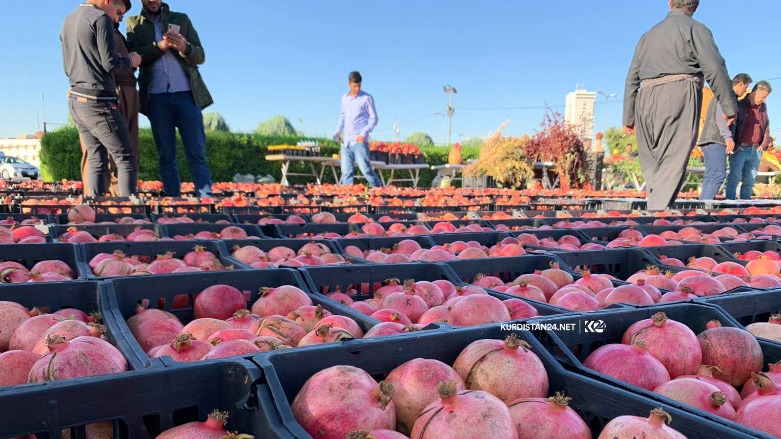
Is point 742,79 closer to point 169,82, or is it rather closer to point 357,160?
point 357,160

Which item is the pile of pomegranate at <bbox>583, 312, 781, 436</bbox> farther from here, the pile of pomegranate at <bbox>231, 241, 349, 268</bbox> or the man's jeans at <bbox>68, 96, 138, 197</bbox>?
the man's jeans at <bbox>68, 96, 138, 197</bbox>

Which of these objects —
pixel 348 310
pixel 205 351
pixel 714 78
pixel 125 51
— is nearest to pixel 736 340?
pixel 348 310

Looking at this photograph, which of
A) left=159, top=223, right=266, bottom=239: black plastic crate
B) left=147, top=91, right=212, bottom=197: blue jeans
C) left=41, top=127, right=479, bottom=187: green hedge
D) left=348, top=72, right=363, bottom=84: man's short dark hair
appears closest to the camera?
left=159, top=223, right=266, bottom=239: black plastic crate

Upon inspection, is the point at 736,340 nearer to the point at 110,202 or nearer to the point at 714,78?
the point at 110,202

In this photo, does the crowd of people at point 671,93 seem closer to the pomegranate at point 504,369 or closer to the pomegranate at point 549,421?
the pomegranate at point 504,369

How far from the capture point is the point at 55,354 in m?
1.07

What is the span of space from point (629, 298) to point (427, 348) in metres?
1.01

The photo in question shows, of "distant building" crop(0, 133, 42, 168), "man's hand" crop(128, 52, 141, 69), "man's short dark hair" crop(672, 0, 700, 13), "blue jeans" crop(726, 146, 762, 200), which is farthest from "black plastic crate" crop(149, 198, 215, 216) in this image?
"distant building" crop(0, 133, 42, 168)

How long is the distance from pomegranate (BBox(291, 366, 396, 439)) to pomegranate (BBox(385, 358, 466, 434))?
0.03 meters

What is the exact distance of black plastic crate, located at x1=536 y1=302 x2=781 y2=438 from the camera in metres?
1.18

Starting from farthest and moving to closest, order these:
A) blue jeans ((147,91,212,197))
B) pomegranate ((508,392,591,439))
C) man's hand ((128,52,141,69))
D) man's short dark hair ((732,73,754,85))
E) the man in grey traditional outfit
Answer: man's short dark hair ((732,73,754,85)) < blue jeans ((147,91,212,197)) < the man in grey traditional outfit < man's hand ((128,52,141,69)) < pomegranate ((508,392,591,439))

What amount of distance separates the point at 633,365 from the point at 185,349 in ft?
3.26

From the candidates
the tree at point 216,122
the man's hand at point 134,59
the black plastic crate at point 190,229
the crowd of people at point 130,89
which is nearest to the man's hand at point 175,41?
the crowd of people at point 130,89

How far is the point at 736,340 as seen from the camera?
1.36m
